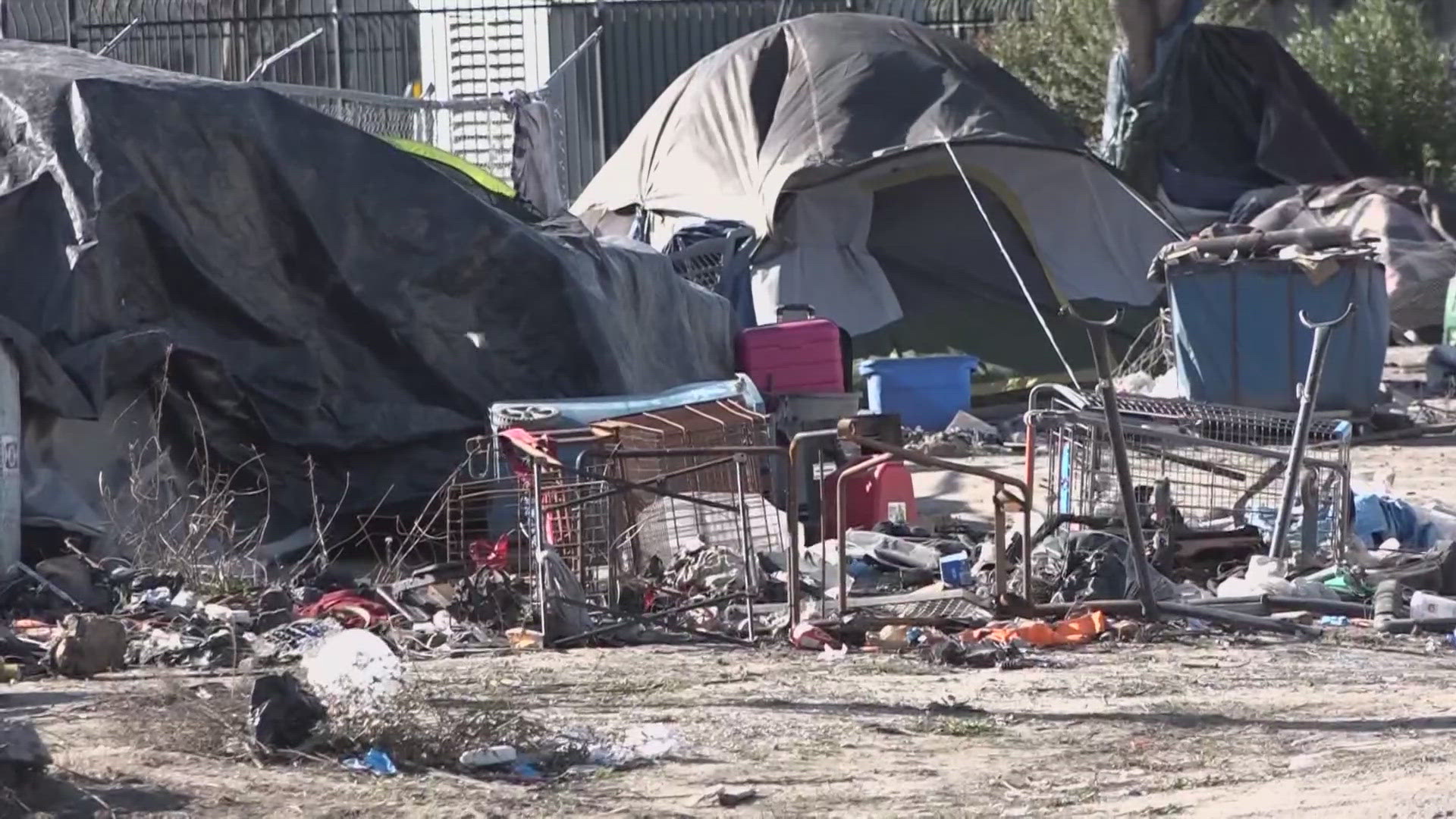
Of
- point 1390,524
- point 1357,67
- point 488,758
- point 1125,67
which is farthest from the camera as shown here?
point 1357,67

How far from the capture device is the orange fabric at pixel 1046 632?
7.16 meters

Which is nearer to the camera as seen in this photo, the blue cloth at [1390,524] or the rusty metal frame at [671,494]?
the rusty metal frame at [671,494]

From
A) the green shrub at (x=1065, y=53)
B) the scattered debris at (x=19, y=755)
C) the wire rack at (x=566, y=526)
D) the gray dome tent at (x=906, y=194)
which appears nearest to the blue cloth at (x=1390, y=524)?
the wire rack at (x=566, y=526)

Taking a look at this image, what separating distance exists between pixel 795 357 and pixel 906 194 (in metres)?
5.35

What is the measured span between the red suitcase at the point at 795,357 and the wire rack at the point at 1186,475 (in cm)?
244

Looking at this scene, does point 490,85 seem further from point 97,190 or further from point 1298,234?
point 97,190

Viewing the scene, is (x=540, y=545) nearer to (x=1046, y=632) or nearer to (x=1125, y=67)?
(x=1046, y=632)

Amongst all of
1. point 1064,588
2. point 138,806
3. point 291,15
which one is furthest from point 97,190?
point 291,15

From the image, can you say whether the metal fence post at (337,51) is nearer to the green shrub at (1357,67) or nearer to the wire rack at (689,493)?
the green shrub at (1357,67)

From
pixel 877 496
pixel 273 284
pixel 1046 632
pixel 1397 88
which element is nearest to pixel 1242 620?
pixel 1046 632

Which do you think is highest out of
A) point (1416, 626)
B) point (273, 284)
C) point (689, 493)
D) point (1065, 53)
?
point (1065, 53)

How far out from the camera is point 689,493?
8422 mm

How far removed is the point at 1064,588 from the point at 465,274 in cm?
387

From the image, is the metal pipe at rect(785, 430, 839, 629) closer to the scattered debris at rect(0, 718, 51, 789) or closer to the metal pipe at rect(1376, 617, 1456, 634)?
the metal pipe at rect(1376, 617, 1456, 634)
